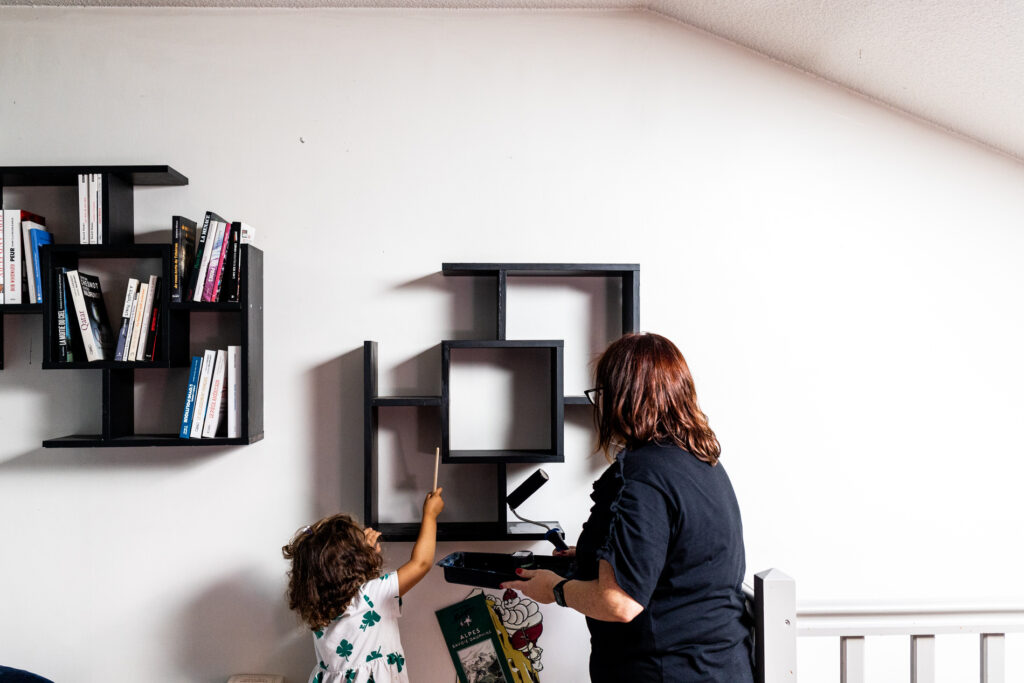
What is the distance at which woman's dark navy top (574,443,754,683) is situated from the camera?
127 centimetres

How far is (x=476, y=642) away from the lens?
193 centimetres

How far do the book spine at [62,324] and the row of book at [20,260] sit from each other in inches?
2.8

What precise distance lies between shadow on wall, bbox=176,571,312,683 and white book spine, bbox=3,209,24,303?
3.32 feet

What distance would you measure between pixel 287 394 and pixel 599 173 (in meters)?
1.18

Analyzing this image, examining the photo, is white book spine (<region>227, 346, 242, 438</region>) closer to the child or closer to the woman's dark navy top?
the child

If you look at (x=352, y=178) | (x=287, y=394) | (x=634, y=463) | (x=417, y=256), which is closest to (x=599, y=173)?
(x=417, y=256)

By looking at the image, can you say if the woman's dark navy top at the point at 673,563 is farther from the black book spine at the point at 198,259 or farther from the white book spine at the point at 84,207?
the white book spine at the point at 84,207

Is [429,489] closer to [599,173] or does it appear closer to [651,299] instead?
[651,299]

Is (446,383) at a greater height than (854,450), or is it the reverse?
(446,383)

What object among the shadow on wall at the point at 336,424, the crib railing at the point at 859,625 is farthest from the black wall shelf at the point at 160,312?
the crib railing at the point at 859,625

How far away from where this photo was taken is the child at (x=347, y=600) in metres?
1.63

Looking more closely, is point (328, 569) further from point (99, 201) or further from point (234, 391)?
point (99, 201)

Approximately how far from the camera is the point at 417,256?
2.01m

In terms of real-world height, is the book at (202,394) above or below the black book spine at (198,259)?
below
